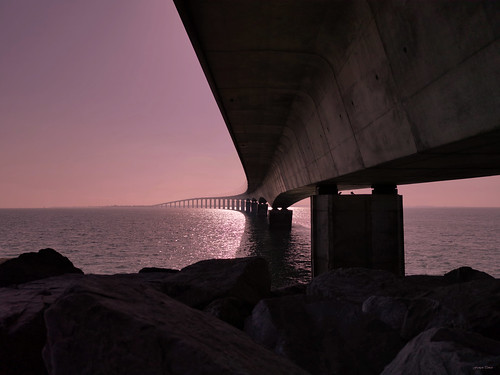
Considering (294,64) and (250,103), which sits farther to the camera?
(250,103)

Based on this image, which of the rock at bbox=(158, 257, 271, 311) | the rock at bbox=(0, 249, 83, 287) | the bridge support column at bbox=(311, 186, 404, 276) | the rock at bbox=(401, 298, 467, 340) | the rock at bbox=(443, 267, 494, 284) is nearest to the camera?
the rock at bbox=(401, 298, 467, 340)

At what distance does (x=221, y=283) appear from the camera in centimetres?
583

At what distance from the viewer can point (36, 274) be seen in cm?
682

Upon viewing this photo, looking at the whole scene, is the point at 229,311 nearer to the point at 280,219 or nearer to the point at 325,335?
the point at 325,335

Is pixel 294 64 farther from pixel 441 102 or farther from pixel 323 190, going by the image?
pixel 323 190

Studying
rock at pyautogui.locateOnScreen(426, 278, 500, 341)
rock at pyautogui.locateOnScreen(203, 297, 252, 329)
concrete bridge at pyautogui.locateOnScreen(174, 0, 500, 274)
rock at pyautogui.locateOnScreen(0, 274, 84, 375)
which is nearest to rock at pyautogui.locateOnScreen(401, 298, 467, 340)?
rock at pyautogui.locateOnScreen(426, 278, 500, 341)

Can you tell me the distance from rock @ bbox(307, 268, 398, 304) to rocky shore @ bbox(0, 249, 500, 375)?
37 millimetres

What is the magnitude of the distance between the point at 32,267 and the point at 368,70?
8.61 m

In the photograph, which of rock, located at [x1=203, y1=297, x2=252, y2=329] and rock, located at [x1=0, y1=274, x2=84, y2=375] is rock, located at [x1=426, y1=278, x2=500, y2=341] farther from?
rock, located at [x1=0, y1=274, x2=84, y2=375]

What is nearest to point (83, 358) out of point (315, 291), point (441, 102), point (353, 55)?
point (315, 291)

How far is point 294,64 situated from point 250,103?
3.56m

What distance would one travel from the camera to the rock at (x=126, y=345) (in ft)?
8.29

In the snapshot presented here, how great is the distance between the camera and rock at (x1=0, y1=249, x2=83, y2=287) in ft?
21.1

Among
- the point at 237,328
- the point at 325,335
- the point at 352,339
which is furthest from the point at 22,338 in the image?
the point at 352,339
